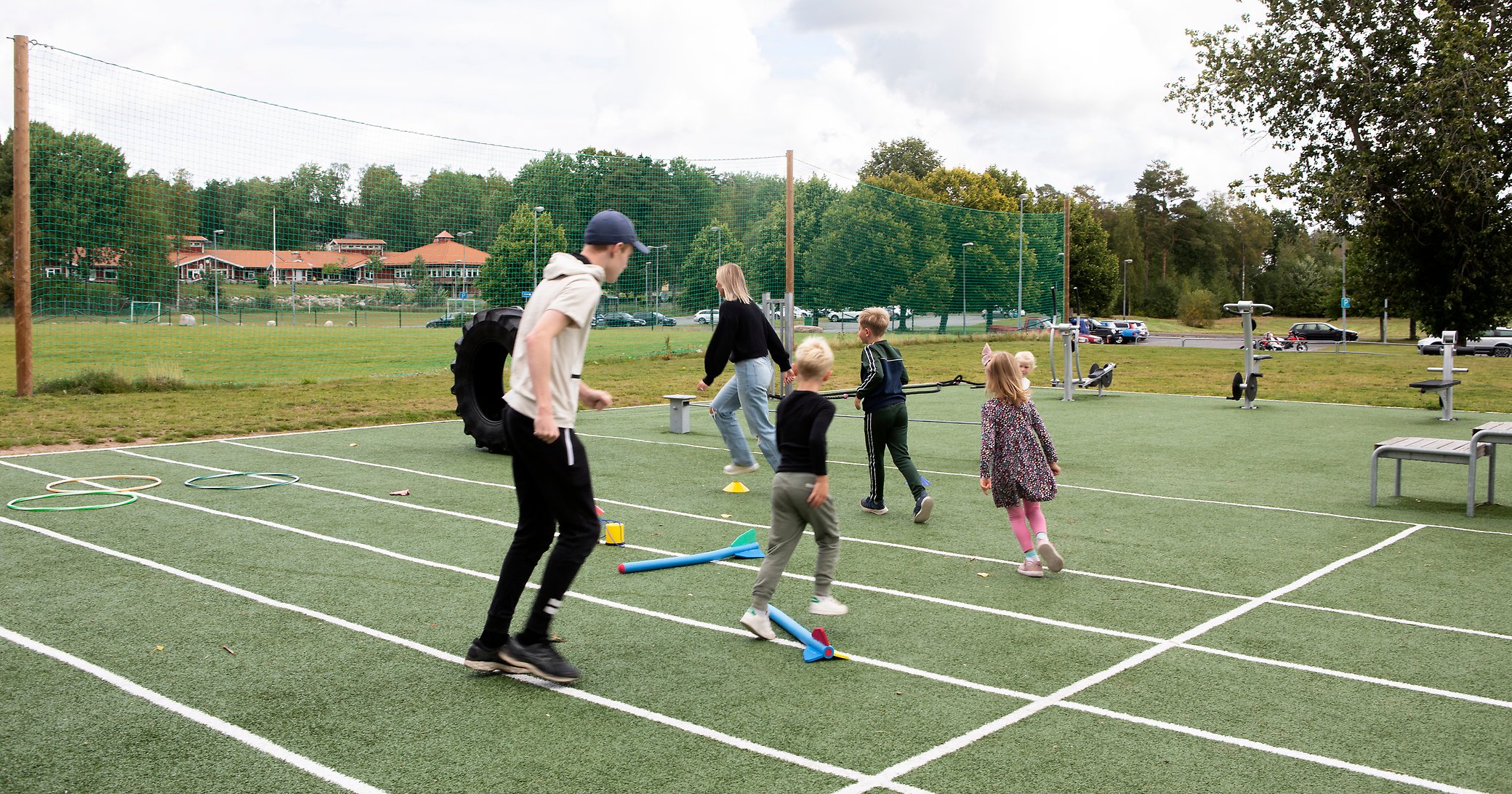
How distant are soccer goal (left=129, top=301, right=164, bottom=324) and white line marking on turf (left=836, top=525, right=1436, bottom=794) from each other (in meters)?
20.5

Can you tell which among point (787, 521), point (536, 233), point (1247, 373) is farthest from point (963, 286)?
point (787, 521)

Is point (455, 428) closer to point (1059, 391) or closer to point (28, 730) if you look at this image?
point (28, 730)

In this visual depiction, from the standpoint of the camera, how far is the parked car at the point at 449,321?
82.7ft

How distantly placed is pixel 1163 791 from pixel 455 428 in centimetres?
1118

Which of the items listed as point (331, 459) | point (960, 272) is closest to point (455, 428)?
point (331, 459)

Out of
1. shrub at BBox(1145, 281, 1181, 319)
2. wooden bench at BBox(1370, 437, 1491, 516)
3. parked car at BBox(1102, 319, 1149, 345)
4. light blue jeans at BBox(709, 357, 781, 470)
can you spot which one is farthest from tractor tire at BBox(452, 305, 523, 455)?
shrub at BBox(1145, 281, 1181, 319)

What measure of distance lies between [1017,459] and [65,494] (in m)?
7.07

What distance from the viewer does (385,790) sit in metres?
3.37

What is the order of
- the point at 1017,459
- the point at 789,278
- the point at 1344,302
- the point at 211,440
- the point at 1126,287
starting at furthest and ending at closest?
the point at 1126,287
the point at 1344,302
the point at 789,278
the point at 211,440
the point at 1017,459

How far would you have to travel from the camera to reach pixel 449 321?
2791 cm

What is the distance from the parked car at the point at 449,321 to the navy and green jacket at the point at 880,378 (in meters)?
16.0

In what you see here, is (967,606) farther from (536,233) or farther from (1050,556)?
(536,233)

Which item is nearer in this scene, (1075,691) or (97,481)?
(1075,691)

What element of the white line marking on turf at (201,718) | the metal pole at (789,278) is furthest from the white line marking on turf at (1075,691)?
the metal pole at (789,278)
